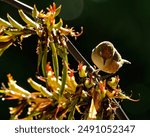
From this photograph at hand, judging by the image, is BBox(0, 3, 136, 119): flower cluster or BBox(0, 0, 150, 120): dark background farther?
BBox(0, 0, 150, 120): dark background

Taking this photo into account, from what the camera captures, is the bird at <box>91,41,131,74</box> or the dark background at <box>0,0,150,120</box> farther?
the dark background at <box>0,0,150,120</box>

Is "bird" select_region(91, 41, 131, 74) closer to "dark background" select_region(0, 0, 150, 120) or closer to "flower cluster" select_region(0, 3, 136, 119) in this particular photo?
"flower cluster" select_region(0, 3, 136, 119)

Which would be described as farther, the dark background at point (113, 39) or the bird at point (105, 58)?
the dark background at point (113, 39)

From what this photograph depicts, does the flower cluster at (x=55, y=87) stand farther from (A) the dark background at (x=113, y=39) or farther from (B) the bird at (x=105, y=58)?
(A) the dark background at (x=113, y=39)

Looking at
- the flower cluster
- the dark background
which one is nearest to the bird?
the flower cluster

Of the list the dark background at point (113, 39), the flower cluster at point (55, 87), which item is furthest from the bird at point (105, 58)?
the dark background at point (113, 39)

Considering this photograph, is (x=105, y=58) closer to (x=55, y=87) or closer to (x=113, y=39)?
(x=55, y=87)

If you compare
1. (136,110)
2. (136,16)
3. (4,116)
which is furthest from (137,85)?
(4,116)

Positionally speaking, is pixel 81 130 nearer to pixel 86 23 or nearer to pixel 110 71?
pixel 110 71
